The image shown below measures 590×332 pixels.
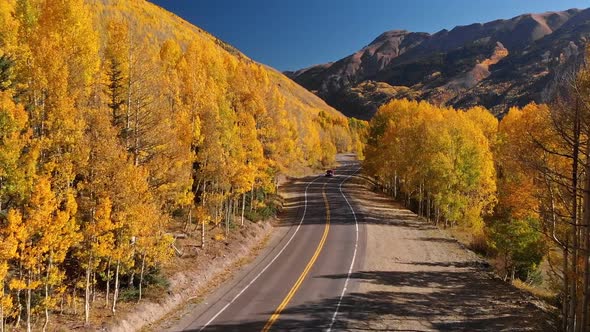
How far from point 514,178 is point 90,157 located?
1278 inches

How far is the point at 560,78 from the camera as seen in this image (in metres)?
14.1

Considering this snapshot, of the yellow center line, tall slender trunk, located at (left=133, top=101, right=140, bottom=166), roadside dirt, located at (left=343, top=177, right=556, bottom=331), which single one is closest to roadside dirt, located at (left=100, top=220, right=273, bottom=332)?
the yellow center line

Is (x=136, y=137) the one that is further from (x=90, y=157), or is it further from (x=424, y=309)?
(x=424, y=309)

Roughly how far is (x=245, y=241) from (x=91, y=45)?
1862 cm

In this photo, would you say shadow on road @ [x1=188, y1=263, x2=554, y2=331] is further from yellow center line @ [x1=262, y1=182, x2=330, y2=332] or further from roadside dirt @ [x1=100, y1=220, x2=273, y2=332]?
roadside dirt @ [x1=100, y1=220, x2=273, y2=332]

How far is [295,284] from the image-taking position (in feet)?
90.7

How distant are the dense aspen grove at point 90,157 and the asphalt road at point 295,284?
15.1ft

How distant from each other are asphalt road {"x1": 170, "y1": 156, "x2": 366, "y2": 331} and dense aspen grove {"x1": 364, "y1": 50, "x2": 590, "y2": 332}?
32.1 feet

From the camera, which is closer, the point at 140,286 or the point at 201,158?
the point at 140,286

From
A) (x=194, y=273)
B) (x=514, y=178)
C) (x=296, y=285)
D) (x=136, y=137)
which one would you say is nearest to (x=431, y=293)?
(x=296, y=285)

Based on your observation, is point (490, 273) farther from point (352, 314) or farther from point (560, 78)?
point (560, 78)

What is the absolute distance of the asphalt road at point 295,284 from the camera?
871 inches

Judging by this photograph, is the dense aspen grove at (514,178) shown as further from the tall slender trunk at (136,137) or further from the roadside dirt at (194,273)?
the tall slender trunk at (136,137)

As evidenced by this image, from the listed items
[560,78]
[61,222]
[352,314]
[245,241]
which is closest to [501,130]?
[245,241]
